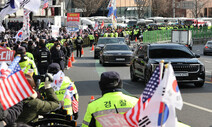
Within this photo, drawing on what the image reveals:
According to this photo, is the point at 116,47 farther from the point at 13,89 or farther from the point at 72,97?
the point at 13,89

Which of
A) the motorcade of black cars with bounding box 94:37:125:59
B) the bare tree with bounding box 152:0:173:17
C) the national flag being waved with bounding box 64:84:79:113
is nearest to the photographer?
the national flag being waved with bounding box 64:84:79:113

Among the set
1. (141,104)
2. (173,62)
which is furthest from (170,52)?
(141,104)

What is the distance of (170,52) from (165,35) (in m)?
43.0

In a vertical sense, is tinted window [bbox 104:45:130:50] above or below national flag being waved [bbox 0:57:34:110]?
below

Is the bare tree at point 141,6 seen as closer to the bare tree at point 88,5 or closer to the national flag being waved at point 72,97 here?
the bare tree at point 88,5

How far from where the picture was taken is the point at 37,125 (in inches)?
251

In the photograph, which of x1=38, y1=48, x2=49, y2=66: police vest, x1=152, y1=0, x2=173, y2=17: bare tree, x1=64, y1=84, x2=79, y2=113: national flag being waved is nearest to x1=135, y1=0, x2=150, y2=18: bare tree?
x1=152, y1=0, x2=173, y2=17: bare tree

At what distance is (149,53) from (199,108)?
5548 millimetres

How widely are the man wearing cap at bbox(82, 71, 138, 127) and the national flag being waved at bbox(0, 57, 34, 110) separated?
754 mm

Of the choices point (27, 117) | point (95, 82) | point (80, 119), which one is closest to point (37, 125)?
point (27, 117)

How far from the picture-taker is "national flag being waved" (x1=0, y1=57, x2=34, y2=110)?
17.8ft

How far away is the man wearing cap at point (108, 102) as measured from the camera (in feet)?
17.7

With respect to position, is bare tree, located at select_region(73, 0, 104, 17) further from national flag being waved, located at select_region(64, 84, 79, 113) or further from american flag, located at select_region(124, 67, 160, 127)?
american flag, located at select_region(124, 67, 160, 127)

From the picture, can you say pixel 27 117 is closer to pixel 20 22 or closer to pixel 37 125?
pixel 37 125
